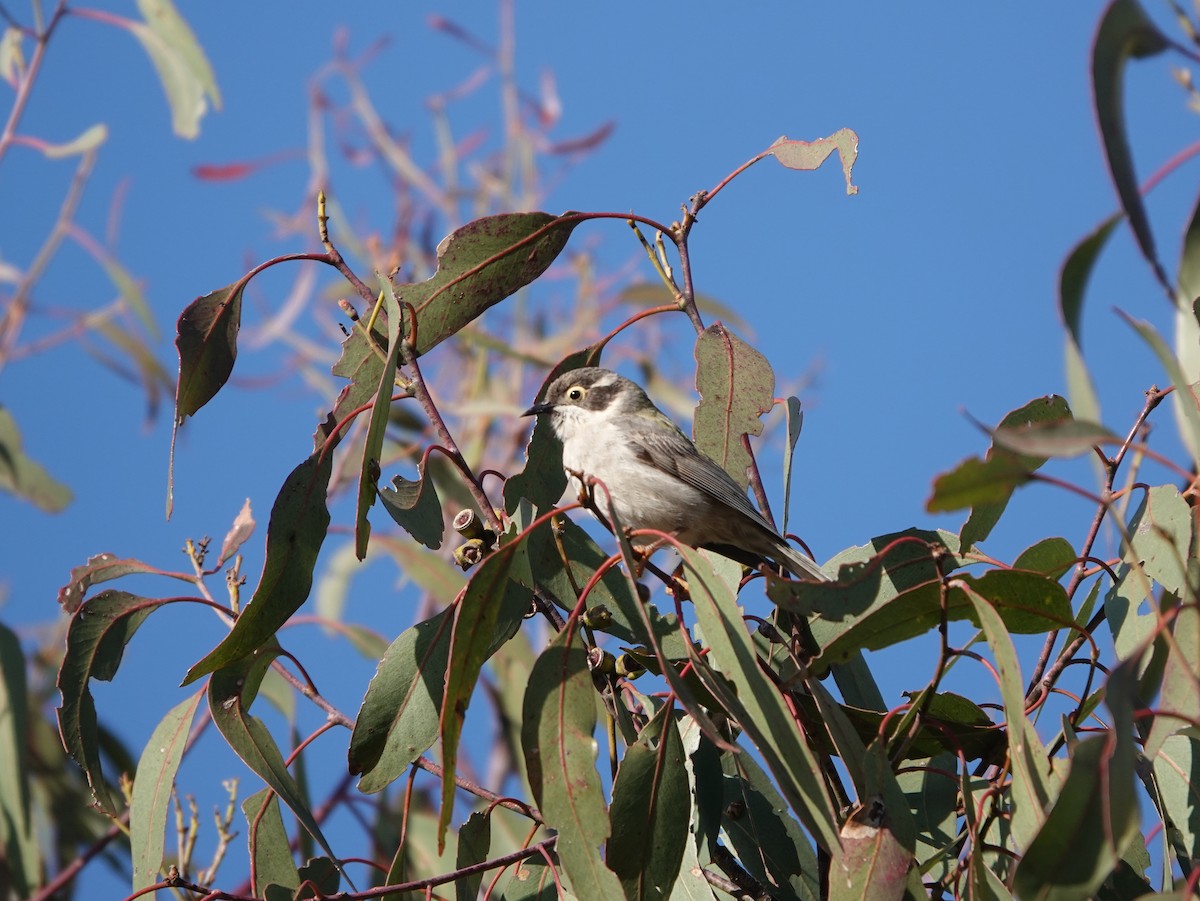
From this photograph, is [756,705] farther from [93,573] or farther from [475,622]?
[93,573]

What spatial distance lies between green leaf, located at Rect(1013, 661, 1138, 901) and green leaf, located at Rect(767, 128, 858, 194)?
1456mm

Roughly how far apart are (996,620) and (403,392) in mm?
1325

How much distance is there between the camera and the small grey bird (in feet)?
14.6

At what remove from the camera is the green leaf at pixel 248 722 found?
2.62 m

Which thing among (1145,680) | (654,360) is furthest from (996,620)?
(654,360)

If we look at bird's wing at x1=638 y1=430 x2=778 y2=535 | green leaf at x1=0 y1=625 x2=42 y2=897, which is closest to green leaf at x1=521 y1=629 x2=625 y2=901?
bird's wing at x1=638 y1=430 x2=778 y2=535

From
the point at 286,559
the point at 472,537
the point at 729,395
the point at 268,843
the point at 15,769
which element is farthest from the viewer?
the point at 15,769

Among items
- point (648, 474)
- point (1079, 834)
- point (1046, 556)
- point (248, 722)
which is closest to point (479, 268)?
point (248, 722)

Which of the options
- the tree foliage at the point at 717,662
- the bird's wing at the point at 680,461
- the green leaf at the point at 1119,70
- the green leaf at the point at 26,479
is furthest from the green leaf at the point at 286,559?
the green leaf at the point at 26,479

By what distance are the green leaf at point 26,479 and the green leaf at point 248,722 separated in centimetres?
243

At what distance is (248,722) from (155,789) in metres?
0.39

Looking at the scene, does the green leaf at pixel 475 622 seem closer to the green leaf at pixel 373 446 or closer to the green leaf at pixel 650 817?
the green leaf at pixel 373 446

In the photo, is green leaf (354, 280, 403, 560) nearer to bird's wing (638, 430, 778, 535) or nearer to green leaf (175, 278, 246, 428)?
green leaf (175, 278, 246, 428)

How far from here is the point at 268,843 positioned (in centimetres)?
281
